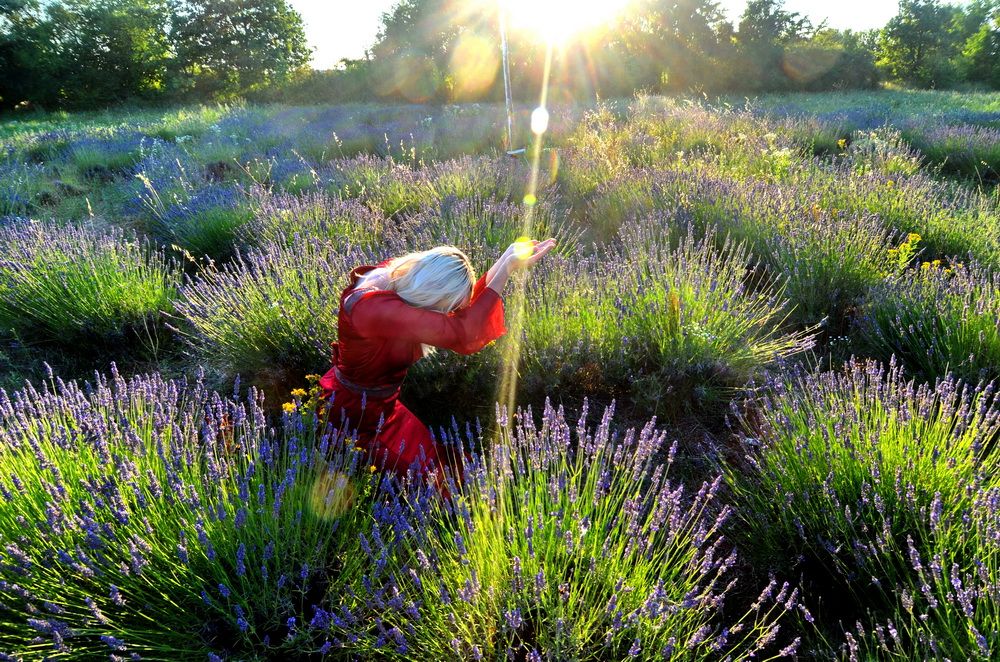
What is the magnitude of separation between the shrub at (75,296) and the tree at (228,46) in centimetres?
2508

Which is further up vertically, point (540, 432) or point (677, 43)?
point (677, 43)

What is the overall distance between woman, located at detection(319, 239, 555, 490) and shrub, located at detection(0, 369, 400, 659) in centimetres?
43

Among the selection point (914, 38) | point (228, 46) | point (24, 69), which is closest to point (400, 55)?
point (228, 46)

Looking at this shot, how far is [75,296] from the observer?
10.8 ft

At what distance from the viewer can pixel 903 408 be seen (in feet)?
5.97

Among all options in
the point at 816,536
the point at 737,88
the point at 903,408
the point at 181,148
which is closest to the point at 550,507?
the point at 816,536

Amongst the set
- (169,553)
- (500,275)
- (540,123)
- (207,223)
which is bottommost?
(169,553)

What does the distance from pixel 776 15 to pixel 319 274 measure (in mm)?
A: 32758

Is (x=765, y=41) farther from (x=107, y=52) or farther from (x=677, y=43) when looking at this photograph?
(x=107, y=52)

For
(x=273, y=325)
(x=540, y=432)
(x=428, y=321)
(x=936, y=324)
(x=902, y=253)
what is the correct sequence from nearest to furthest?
1. (x=540, y=432)
2. (x=428, y=321)
3. (x=936, y=324)
4. (x=273, y=325)
5. (x=902, y=253)

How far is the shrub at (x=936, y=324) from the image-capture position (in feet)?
8.38

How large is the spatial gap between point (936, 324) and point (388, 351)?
8.44 ft

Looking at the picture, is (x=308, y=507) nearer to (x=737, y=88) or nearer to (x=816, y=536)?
(x=816, y=536)

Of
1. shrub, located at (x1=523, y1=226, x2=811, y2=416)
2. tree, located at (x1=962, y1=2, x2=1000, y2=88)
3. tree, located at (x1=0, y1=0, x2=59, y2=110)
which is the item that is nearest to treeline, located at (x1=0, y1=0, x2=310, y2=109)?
tree, located at (x1=0, y1=0, x2=59, y2=110)
